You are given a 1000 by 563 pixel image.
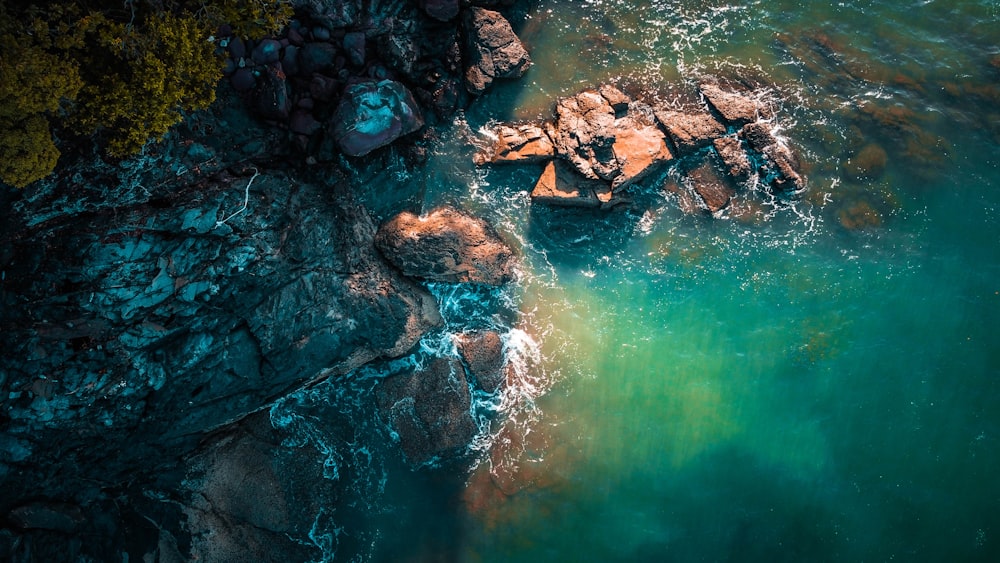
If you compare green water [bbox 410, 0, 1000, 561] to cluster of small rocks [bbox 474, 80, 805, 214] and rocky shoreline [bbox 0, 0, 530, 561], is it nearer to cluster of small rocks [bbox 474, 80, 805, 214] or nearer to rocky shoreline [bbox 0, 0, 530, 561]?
cluster of small rocks [bbox 474, 80, 805, 214]

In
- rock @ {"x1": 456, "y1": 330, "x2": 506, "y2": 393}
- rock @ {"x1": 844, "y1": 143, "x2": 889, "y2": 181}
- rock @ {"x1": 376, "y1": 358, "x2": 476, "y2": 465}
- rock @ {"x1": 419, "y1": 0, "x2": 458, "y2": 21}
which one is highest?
rock @ {"x1": 419, "y1": 0, "x2": 458, "y2": 21}

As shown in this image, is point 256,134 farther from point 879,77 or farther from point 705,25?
point 879,77

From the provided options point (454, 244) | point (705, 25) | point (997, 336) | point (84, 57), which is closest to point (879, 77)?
point (705, 25)

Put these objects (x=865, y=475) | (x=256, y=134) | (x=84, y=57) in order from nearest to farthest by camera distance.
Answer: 1. (x=84, y=57)
2. (x=256, y=134)
3. (x=865, y=475)

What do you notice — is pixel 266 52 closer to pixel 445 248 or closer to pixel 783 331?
pixel 445 248

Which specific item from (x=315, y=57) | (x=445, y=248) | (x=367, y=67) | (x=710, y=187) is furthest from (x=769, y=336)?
(x=315, y=57)

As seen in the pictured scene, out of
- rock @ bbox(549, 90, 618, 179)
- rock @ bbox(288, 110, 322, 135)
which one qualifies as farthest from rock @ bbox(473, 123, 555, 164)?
rock @ bbox(288, 110, 322, 135)
